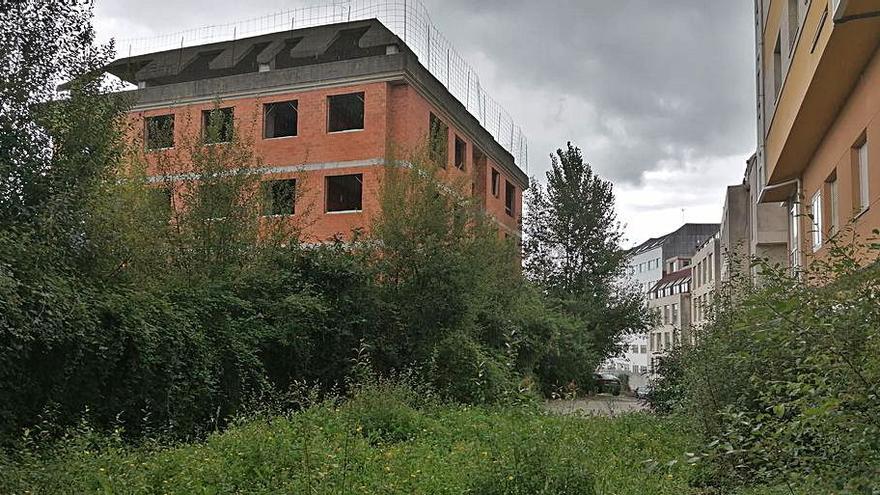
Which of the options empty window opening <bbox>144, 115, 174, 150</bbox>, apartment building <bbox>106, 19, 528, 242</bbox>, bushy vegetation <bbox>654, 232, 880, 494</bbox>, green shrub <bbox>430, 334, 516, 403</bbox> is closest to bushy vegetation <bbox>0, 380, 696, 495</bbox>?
bushy vegetation <bbox>654, 232, 880, 494</bbox>

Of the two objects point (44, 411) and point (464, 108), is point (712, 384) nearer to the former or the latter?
point (44, 411)

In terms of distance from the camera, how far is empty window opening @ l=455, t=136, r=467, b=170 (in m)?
31.8

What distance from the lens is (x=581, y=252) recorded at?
4744cm

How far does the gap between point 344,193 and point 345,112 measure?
2.86 m

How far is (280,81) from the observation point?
28625mm

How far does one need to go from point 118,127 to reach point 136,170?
4345 millimetres

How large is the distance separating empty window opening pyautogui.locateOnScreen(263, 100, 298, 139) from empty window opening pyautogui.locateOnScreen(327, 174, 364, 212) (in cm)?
236

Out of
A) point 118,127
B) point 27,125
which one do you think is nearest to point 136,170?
point 118,127

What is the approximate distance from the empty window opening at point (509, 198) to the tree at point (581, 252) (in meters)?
4.32

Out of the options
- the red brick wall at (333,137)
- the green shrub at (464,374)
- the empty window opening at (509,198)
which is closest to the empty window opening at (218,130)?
the green shrub at (464,374)

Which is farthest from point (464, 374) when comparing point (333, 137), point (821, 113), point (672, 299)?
point (672, 299)

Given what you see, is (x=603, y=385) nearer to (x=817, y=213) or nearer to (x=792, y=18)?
(x=817, y=213)

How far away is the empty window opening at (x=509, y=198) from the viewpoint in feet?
128

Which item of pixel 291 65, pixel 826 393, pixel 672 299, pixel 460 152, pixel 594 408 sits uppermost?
pixel 291 65
